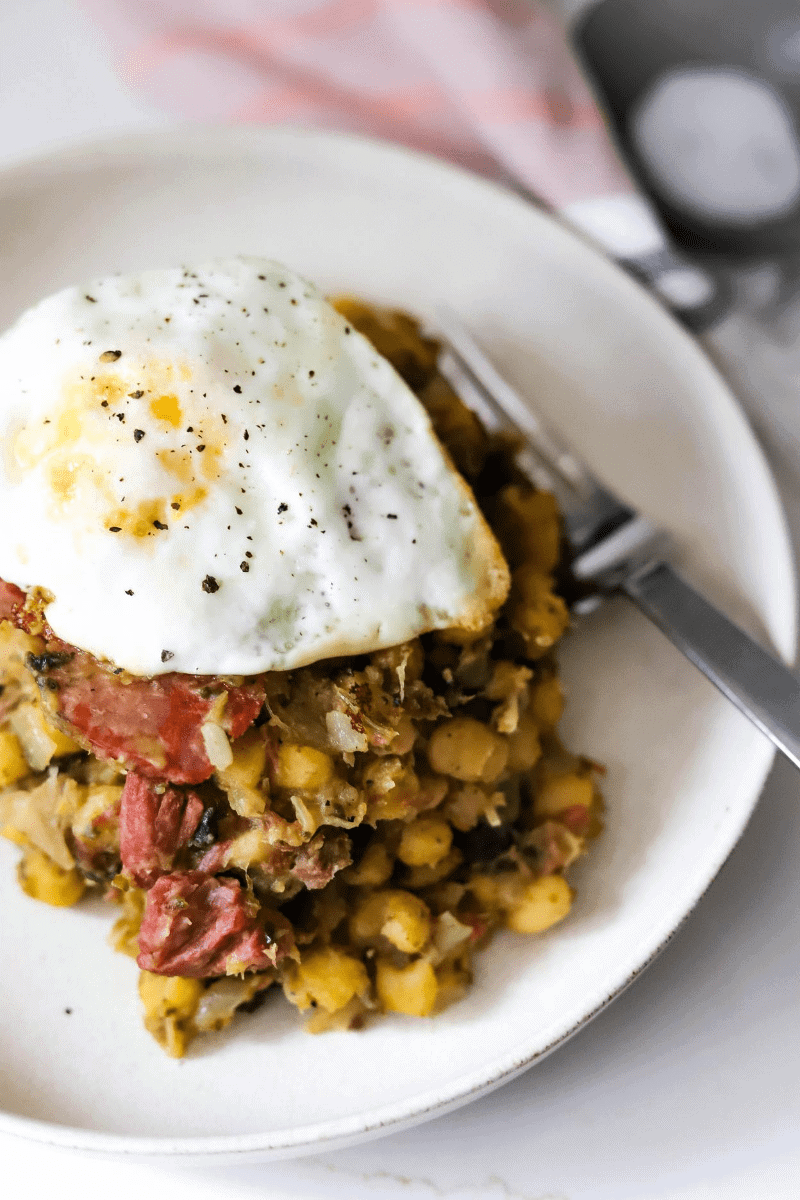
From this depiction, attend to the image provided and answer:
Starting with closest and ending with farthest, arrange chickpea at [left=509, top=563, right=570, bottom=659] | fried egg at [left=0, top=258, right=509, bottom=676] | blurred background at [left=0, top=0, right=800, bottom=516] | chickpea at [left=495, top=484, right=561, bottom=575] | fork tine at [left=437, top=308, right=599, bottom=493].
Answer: fried egg at [left=0, top=258, right=509, bottom=676]
chickpea at [left=509, top=563, right=570, bottom=659]
chickpea at [left=495, top=484, right=561, bottom=575]
fork tine at [left=437, top=308, right=599, bottom=493]
blurred background at [left=0, top=0, right=800, bottom=516]

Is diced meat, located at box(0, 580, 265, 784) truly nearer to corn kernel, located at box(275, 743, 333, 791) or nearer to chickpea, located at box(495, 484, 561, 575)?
corn kernel, located at box(275, 743, 333, 791)

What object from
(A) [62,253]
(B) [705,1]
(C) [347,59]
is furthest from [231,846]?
(B) [705,1]

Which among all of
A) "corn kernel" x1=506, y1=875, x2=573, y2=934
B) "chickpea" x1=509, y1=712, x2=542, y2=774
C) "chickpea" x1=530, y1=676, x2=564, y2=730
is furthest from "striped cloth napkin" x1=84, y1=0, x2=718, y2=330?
"corn kernel" x1=506, y1=875, x2=573, y2=934

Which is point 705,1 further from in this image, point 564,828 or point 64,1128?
point 64,1128

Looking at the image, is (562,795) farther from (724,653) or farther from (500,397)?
(500,397)

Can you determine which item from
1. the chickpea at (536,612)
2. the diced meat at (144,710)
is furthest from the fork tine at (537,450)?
the diced meat at (144,710)

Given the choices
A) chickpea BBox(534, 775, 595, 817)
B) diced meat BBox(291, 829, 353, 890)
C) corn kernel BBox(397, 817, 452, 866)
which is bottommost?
chickpea BBox(534, 775, 595, 817)

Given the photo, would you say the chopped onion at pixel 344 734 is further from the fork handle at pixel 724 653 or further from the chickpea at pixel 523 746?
the fork handle at pixel 724 653
